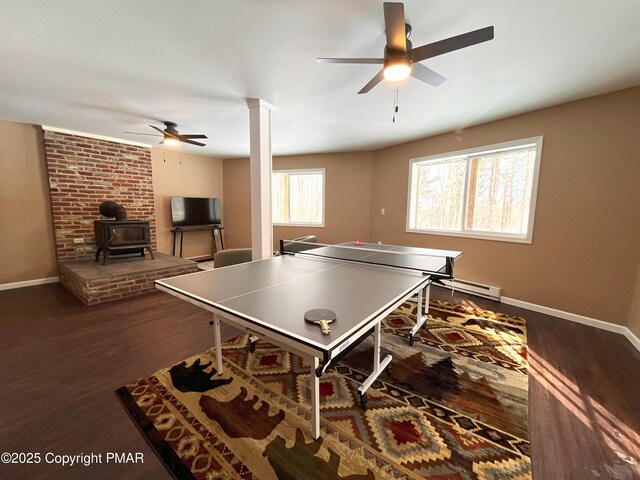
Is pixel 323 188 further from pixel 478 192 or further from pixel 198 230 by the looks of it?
pixel 198 230

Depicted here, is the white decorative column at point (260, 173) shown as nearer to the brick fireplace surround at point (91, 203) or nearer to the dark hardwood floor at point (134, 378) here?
the dark hardwood floor at point (134, 378)

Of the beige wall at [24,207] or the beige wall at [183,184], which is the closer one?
the beige wall at [24,207]

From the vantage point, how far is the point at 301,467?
127cm

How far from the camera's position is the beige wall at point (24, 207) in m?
3.71

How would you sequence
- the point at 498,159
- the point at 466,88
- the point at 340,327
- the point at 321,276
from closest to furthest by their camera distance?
1. the point at 340,327
2. the point at 321,276
3. the point at 466,88
4. the point at 498,159

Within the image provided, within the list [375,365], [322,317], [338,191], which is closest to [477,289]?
[375,365]

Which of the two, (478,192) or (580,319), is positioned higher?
(478,192)

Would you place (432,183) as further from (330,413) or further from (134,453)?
(134,453)

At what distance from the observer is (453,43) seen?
4.85 feet

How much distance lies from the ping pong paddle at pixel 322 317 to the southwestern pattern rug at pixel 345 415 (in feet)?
2.68

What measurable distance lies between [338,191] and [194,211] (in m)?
3.42

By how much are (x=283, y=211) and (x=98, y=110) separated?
12.3 feet

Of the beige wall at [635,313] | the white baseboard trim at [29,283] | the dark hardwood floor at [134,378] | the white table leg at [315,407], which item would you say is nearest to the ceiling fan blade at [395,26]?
the white table leg at [315,407]

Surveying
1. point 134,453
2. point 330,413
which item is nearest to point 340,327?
point 330,413
